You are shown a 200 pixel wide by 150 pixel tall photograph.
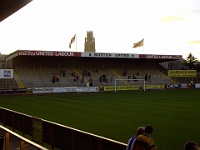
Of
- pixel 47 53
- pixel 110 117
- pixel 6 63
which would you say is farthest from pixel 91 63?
pixel 110 117

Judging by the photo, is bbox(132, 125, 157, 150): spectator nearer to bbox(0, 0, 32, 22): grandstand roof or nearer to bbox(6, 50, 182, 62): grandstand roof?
bbox(0, 0, 32, 22): grandstand roof

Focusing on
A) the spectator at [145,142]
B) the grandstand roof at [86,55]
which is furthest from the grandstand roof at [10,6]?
the grandstand roof at [86,55]

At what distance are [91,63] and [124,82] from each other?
7255 millimetres

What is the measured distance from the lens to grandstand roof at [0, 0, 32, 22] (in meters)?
5.36

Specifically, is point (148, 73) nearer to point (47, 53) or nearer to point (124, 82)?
point (124, 82)

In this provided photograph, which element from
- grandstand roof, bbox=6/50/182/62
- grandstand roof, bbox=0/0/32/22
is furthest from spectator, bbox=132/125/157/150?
grandstand roof, bbox=6/50/182/62

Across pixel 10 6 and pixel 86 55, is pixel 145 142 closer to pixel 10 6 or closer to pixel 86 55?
pixel 10 6

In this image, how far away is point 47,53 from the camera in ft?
171

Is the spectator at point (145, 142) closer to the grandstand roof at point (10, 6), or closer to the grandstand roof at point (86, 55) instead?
the grandstand roof at point (10, 6)

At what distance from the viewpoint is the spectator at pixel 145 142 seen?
6.41m

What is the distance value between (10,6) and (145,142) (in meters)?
3.52

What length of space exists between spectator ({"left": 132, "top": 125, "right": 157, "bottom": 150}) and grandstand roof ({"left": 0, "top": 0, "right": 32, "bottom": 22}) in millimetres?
3278

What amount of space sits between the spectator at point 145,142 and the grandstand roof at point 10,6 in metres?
3.28

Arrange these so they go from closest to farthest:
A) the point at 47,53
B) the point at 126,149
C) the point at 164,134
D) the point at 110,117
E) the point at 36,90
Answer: the point at 126,149
the point at 164,134
the point at 110,117
the point at 36,90
the point at 47,53
